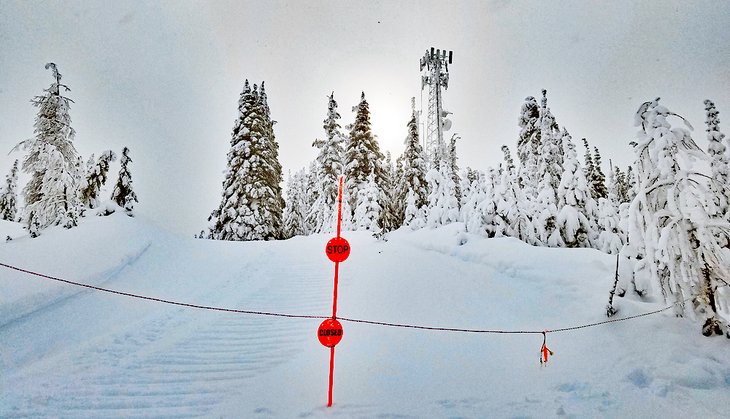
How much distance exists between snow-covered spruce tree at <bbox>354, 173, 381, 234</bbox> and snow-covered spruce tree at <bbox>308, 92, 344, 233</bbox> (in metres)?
3.45

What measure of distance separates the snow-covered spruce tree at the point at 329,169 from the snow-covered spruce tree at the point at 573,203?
67.8ft

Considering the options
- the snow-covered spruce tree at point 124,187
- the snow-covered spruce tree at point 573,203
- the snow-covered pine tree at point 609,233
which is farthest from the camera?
the snow-covered spruce tree at point 124,187

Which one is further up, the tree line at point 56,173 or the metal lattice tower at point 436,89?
the metal lattice tower at point 436,89

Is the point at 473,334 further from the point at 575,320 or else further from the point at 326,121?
the point at 326,121

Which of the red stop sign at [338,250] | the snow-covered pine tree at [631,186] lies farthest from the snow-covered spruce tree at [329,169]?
the red stop sign at [338,250]

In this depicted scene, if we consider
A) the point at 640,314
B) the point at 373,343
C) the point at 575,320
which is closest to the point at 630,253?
the point at 640,314

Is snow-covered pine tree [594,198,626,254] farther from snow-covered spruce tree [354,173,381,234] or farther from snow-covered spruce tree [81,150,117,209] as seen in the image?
snow-covered spruce tree [81,150,117,209]

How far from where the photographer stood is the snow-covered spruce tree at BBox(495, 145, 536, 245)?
1324 centimetres

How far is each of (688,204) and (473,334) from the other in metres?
3.90

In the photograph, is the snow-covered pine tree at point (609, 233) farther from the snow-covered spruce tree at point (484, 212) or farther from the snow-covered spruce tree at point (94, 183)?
the snow-covered spruce tree at point (94, 183)

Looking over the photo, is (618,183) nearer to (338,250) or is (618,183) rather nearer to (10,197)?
(338,250)

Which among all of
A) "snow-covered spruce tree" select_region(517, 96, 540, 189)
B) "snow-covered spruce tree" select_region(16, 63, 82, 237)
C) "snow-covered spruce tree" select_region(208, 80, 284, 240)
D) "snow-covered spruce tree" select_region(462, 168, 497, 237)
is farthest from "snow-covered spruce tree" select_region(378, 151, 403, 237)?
"snow-covered spruce tree" select_region(16, 63, 82, 237)

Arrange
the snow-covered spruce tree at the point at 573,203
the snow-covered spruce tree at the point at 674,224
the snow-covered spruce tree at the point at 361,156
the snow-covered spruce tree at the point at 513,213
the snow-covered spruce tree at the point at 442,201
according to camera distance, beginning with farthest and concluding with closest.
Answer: the snow-covered spruce tree at the point at 361,156 < the snow-covered spruce tree at the point at 442,201 < the snow-covered spruce tree at the point at 513,213 < the snow-covered spruce tree at the point at 573,203 < the snow-covered spruce tree at the point at 674,224

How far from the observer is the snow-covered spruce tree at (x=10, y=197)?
1339 inches
